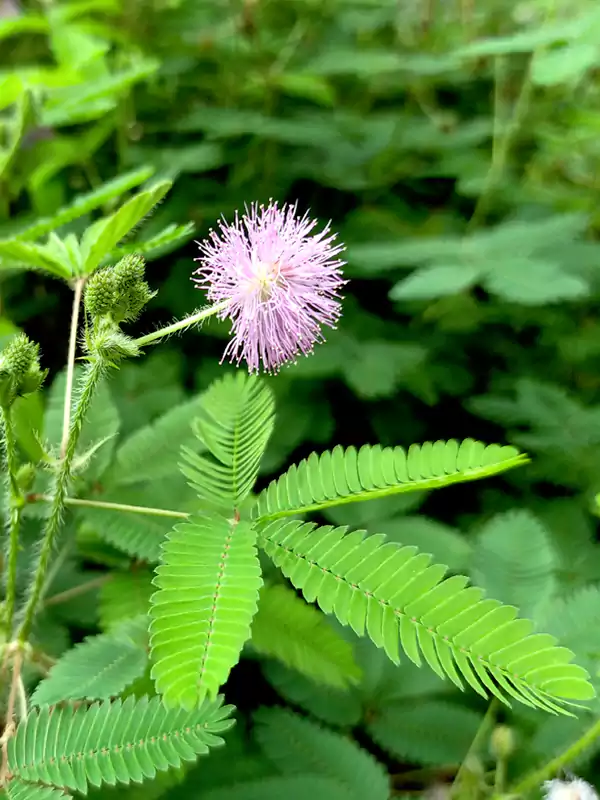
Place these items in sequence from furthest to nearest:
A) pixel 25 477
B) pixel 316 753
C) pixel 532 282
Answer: pixel 532 282 < pixel 316 753 < pixel 25 477

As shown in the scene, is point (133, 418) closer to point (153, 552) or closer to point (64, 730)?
point (153, 552)

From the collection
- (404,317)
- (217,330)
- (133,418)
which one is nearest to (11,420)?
(133,418)

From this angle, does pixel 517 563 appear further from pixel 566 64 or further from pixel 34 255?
pixel 566 64

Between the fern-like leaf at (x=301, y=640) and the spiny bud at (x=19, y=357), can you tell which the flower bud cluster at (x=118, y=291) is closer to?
the spiny bud at (x=19, y=357)

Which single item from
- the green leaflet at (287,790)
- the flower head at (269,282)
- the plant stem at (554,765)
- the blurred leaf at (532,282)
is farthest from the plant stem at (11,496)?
the blurred leaf at (532,282)

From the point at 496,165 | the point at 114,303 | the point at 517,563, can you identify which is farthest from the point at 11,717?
the point at 496,165

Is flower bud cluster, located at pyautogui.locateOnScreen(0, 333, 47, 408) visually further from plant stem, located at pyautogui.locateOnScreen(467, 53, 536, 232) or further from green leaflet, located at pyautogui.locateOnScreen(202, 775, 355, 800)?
plant stem, located at pyautogui.locateOnScreen(467, 53, 536, 232)

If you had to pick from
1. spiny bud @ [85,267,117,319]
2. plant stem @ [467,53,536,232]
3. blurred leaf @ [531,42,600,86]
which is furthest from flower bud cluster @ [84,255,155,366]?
plant stem @ [467,53,536,232]

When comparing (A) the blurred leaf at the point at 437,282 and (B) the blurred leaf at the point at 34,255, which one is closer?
(B) the blurred leaf at the point at 34,255
